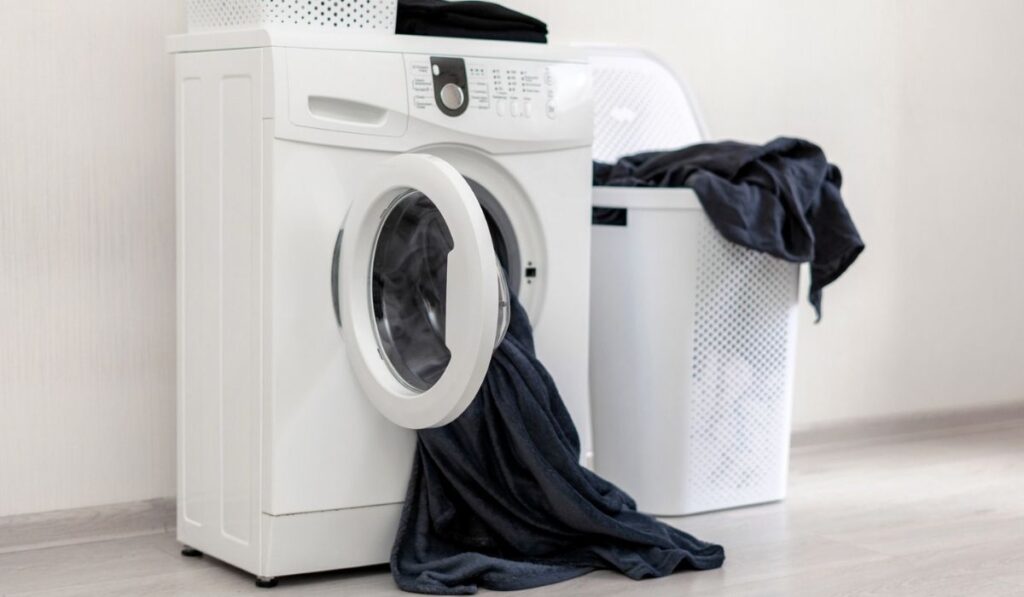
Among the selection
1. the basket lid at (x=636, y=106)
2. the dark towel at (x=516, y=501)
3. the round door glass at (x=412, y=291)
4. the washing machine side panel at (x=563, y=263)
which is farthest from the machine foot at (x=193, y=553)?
the basket lid at (x=636, y=106)

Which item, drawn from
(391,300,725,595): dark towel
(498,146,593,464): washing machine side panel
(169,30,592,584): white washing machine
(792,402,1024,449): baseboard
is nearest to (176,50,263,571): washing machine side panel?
(169,30,592,584): white washing machine

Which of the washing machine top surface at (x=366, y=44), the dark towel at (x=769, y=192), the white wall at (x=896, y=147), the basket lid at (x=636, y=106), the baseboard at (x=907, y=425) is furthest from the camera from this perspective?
the baseboard at (x=907, y=425)

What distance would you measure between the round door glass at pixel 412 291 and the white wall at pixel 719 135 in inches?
19.8

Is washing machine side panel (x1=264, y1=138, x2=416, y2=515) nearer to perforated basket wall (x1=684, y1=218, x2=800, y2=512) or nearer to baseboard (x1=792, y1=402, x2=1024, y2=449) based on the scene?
perforated basket wall (x1=684, y1=218, x2=800, y2=512)

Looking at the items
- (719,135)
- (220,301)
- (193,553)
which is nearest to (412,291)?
(220,301)

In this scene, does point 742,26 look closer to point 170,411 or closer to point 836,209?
point 836,209

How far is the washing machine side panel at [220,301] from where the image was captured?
6.12ft

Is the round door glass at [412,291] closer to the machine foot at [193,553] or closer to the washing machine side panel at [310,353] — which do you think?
the washing machine side panel at [310,353]

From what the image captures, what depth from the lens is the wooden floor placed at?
189cm

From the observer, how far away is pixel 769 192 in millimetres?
2268

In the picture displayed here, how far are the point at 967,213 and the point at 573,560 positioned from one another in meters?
1.82

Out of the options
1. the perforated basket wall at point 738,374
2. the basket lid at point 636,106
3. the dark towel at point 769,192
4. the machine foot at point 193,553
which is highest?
the basket lid at point 636,106

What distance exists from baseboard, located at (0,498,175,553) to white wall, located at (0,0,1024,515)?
0.07 ft

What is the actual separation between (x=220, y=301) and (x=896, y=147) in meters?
1.84
